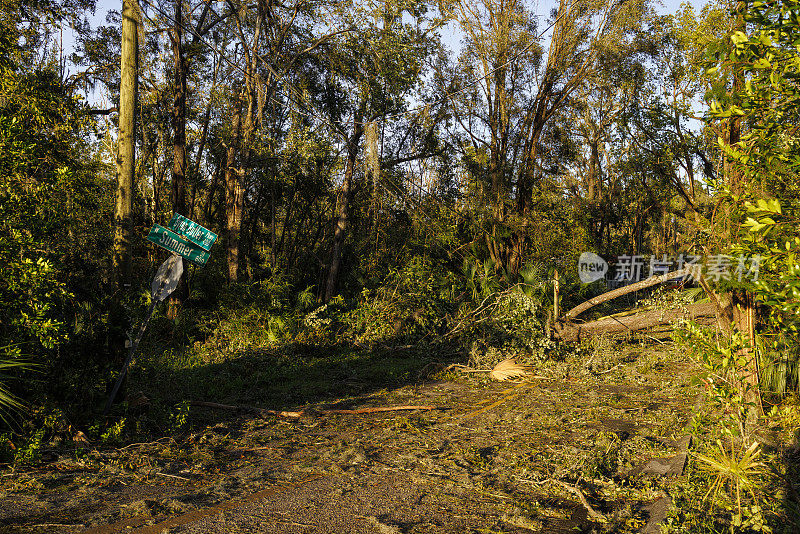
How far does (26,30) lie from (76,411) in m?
9.03

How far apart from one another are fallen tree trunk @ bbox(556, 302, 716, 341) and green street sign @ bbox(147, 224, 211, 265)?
7185 millimetres

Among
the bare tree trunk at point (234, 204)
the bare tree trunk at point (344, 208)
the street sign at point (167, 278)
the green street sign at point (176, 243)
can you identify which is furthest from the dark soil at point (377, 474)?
the bare tree trunk at point (344, 208)

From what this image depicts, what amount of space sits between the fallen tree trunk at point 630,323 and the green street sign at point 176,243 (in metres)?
7.18

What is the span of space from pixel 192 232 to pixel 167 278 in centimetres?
53

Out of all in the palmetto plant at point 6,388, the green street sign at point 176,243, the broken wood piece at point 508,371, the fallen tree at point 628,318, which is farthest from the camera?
the broken wood piece at point 508,371

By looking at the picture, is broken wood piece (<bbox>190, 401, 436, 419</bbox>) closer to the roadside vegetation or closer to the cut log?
the roadside vegetation

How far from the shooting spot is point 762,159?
358 cm

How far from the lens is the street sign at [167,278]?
219 inches

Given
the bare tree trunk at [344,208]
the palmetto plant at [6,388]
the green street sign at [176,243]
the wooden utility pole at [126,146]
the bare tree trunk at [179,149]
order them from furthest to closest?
A: the bare tree trunk at [344,208], the bare tree trunk at [179,149], the wooden utility pole at [126,146], the green street sign at [176,243], the palmetto plant at [6,388]

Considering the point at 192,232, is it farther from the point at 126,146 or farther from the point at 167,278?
the point at 126,146

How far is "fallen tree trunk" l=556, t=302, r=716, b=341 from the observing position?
29.9 ft

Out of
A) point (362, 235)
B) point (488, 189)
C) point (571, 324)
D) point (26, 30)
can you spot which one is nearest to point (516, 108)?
point (488, 189)

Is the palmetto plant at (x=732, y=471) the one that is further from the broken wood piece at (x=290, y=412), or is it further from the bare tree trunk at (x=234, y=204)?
the bare tree trunk at (x=234, y=204)

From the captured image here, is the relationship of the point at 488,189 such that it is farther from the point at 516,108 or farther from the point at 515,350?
the point at 515,350
